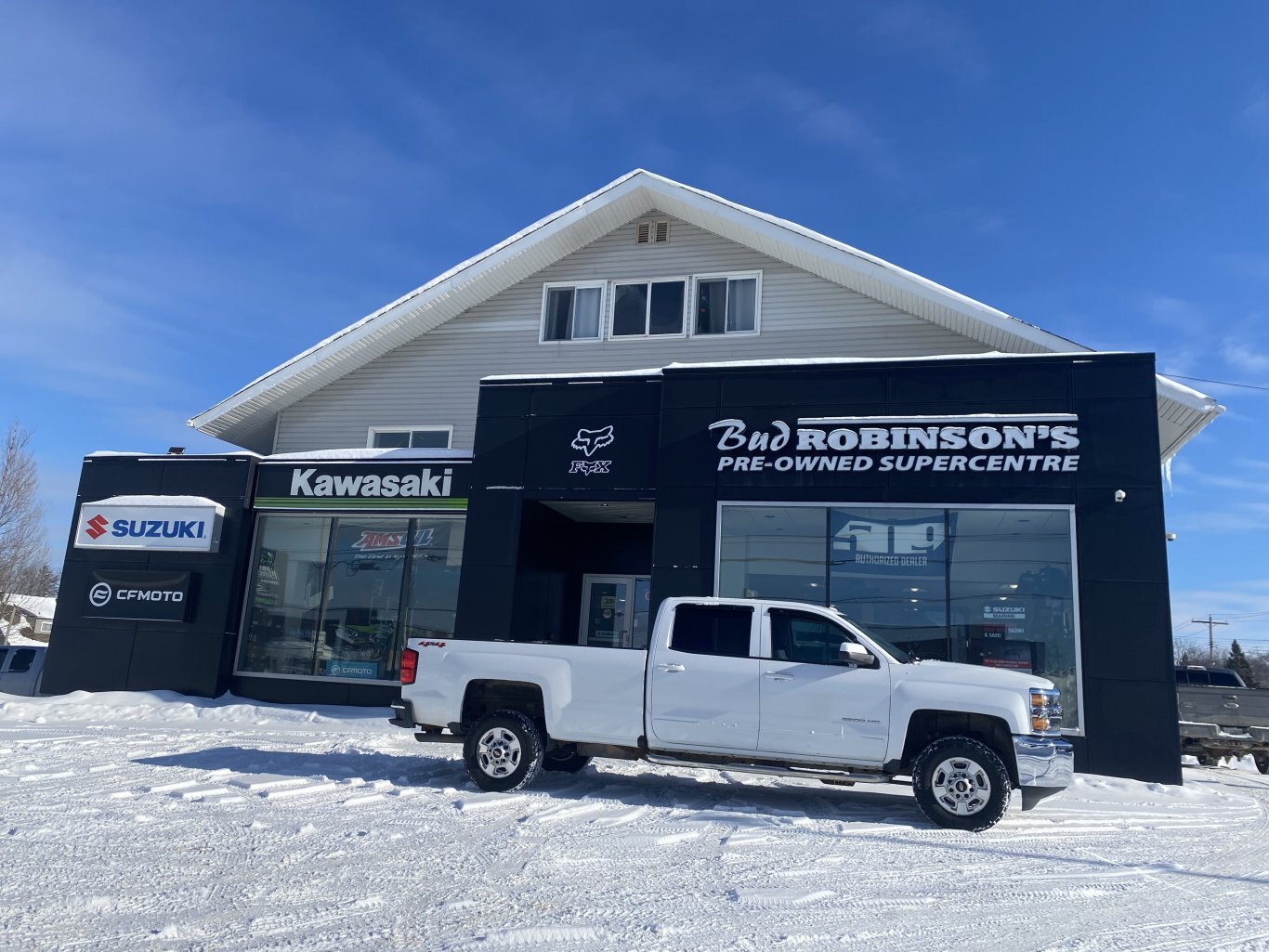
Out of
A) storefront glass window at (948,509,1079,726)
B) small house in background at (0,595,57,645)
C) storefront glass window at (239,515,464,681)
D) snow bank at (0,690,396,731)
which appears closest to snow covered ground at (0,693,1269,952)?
storefront glass window at (948,509,1079,726)

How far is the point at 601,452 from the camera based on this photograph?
15109mm

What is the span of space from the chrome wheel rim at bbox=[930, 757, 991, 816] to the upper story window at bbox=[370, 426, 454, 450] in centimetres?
1285

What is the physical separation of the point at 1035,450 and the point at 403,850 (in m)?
Answer: 9.86

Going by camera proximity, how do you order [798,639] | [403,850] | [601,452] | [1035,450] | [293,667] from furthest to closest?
1. [293,667]
2. [601,452]
3. [1035,450]
4. [798,639]
5. [403,850]

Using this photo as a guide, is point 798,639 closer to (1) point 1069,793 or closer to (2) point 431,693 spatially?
(2) point 431,693

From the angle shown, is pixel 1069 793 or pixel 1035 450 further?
pixel 1035 450

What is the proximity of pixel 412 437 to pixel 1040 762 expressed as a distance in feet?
46.7

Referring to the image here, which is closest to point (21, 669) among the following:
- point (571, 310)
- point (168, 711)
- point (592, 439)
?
point (168, 711)

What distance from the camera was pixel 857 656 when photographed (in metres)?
8.68

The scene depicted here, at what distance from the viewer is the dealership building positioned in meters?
13.0

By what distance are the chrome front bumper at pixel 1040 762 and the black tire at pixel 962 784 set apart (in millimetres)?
158

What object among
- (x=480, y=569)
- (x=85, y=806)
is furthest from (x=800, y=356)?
(x=85, y=806)

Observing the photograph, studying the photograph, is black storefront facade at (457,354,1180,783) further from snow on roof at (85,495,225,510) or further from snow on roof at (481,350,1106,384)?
snow on roof at (85,495,225,510)

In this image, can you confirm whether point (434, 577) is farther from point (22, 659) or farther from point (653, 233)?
Result: point (22, 659)
